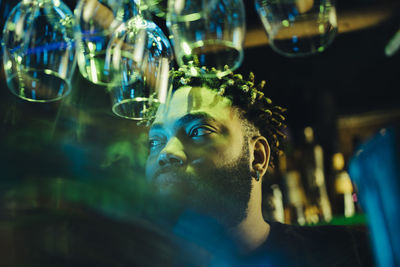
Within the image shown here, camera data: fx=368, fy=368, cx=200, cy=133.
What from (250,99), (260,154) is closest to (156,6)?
(250,99)

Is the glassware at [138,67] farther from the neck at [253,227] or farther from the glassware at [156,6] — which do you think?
the neck at [253,227]

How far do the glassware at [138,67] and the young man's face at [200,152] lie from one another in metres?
0.27

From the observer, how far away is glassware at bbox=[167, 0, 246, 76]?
0.67 m

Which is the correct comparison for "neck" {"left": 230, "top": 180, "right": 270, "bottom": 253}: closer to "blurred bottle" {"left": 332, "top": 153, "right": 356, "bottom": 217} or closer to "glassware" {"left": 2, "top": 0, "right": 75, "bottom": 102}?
"glassware" {"left": 2, "top": 0, "right": 75, "bottom": 102}

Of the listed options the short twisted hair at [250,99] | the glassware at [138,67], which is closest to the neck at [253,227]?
the short twisted hair at [250,99]

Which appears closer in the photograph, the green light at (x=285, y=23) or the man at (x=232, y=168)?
the green light at (x=285, y=23)

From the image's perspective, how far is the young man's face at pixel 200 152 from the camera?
3.58ft

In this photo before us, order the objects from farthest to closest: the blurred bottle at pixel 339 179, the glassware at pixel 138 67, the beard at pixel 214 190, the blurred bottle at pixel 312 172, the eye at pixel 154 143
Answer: the blurred bottle at pixel 339 179 < the blurred bottle at pixel 312 172 < the eye at pixel 154 143 < the beard at pixel 214 190 < the glassware at pixel 138 67

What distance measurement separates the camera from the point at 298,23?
2.47 ft

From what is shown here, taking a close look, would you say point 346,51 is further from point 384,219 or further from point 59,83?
point 59,83

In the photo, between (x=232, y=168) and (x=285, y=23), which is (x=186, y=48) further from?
(x=232, y=168)

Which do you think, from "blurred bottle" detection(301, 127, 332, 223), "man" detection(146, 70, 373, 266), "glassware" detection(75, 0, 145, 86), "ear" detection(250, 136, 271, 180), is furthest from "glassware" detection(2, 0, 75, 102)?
"blurred bottle" detection(301, 127, 332, 223)

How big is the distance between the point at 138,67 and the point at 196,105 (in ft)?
→ 1.35

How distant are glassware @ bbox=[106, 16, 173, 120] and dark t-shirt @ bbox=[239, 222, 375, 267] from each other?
582 mm
